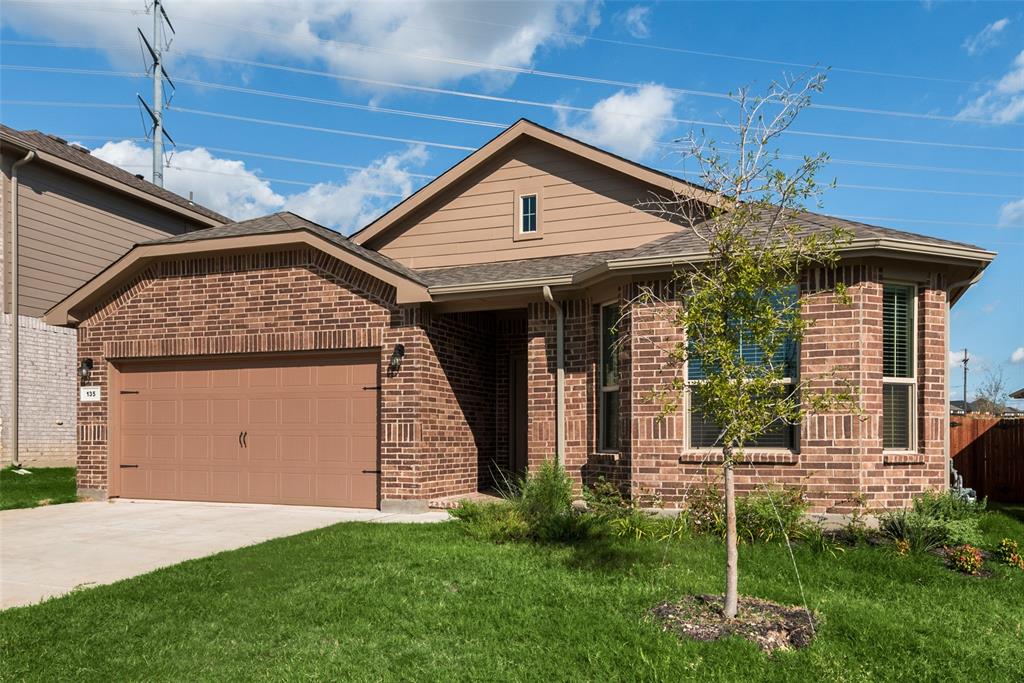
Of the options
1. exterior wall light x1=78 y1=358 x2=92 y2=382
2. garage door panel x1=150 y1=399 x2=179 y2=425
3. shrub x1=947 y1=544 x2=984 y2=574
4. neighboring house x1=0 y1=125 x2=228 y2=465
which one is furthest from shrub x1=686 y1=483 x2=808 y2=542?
neighboring house x1=0 y1=125 x2=228 y2=465

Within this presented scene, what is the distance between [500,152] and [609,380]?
16.0ft

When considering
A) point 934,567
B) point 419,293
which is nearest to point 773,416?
point 934,567

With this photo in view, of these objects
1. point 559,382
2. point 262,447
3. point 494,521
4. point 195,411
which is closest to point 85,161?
point 195,411

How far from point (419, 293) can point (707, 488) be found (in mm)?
4847

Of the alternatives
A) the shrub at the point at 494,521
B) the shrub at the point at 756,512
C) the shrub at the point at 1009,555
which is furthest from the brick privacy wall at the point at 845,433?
the shrub at the point at 494,521

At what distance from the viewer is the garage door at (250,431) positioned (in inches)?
472

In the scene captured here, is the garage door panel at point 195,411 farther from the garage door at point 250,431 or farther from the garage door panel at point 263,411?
the garage door panel at point 263,411

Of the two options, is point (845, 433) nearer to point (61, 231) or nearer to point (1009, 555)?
point (1009, 555)

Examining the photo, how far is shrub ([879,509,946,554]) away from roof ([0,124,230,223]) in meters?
17.4

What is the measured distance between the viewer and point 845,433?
357 inches

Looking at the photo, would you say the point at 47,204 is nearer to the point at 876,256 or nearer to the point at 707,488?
the point at 707,488

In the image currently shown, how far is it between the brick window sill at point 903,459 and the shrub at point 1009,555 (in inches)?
55.6

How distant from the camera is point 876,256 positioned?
9.16m

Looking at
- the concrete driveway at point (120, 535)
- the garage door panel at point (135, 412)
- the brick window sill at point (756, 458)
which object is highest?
the garage door panel at point (135, 412)
